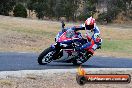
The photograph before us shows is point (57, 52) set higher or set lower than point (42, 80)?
higher

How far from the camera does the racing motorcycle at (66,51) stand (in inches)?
629

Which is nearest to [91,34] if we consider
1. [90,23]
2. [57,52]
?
[90,23]

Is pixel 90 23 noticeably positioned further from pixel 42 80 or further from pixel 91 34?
pixel 42 80

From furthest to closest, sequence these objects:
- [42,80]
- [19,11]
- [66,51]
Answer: [19,11] < [66,51] < [42,80]

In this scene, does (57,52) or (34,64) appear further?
(57,52)

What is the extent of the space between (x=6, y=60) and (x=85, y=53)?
2870 millimetres

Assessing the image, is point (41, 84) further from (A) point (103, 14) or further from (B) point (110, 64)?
(A) point (103, 14)

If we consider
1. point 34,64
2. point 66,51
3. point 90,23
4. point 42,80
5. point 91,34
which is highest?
point 90,23

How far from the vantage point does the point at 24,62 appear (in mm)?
16109

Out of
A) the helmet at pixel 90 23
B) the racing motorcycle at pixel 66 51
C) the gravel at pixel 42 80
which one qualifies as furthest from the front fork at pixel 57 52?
the gravel at pixel 42 80

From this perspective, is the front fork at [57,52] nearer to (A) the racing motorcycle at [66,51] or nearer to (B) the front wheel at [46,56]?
(A) the racing motorcycle at [66,51]

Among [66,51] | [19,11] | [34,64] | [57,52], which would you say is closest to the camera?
[34,64]

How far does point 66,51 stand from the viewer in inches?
645

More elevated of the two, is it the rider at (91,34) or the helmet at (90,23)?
the helmet at (90,23)
